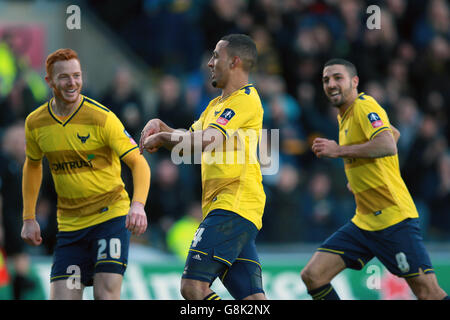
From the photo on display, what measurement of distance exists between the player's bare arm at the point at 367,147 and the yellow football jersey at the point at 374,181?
0.24 meters

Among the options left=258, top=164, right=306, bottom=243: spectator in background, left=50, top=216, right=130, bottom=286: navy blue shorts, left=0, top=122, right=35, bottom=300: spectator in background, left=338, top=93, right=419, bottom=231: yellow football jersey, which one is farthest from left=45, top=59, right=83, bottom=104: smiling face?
left=258, top=164, right=306, bottom=243: spectator in background

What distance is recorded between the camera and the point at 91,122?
637 centimetres

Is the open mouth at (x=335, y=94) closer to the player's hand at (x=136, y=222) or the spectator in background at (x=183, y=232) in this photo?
the player's hand at (x=136, y=222)

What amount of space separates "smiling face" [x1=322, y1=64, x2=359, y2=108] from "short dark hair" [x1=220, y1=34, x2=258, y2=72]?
1.13 m

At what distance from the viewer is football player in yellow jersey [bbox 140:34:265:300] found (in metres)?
5.84

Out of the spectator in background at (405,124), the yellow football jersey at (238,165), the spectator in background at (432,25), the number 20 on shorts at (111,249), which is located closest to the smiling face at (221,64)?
the yellow football jersey at (238,165)

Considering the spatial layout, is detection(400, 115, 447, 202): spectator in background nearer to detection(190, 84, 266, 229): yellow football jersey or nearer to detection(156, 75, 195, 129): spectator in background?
detection(156, 75, 195, 129): spectator in background

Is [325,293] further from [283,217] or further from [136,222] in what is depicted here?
[283,217]

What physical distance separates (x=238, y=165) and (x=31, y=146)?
1.88 meters

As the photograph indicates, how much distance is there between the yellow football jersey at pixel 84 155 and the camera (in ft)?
20.9

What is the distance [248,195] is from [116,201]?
48.1 inches

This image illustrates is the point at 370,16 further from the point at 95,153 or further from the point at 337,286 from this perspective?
the point at 95,153

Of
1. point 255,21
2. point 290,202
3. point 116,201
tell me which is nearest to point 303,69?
point 255,21
